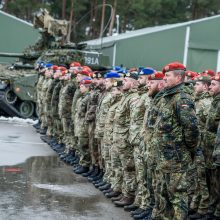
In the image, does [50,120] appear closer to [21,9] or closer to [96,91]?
[96,91]

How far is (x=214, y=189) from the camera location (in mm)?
6973

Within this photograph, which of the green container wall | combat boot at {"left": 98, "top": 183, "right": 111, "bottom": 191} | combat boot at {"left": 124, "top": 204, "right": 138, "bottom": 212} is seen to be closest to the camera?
combat boot at {"left": 124, "top": 204, "right": 138, "bottom": 212}

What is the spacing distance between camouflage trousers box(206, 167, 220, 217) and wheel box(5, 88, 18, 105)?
11070 mm

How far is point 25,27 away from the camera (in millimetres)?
37656

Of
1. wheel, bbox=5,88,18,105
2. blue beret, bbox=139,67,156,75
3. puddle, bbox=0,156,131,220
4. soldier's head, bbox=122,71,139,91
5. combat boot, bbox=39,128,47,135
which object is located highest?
blue beret, bbox=139,67,156,75

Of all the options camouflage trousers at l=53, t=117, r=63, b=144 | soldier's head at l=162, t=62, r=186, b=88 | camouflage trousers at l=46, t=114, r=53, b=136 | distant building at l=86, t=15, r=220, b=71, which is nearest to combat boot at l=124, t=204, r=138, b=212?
soldier's head at l=162, t=62, r=186, b=88

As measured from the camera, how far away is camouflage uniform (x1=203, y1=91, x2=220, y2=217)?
6754mm

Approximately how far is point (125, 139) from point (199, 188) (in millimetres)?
1196

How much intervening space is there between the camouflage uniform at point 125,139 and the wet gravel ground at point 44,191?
356 millimetres

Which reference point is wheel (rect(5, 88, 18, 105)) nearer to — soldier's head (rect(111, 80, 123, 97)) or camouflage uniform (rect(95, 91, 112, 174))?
camouflage uniform (rect(95, 91, 112, 174))

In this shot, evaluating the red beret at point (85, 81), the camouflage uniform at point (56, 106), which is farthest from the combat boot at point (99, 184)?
the camouflage uniform at point (56, 106)

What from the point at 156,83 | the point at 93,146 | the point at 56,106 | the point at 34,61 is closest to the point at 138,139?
the point at 156,83

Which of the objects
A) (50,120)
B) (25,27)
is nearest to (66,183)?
(50,120)

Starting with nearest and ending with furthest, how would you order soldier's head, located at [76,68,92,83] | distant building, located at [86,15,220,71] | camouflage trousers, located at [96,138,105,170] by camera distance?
camouflage trousers, located at [96,138,105,170] < soldier's head, located at [76,68,92,83] < distant building, located at [86,15,220,71]
